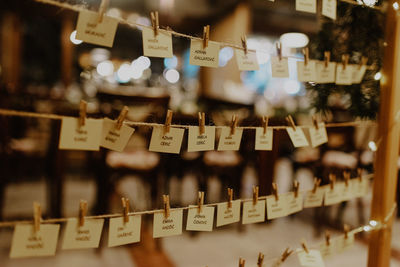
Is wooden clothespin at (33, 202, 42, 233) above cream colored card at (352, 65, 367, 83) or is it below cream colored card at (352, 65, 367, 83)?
below

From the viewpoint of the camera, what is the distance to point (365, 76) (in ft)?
5.01

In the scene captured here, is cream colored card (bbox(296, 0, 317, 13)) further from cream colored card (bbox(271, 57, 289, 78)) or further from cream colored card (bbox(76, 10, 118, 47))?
cream colored card (bbox(76, 10, 118, 47))

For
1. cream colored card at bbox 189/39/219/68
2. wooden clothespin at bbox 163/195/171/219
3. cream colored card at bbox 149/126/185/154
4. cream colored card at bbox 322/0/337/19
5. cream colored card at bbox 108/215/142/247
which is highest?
cream colored card at bbox 322/0/337/19

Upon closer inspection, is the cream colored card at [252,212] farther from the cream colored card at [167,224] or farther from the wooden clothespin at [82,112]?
the wooden clothespin at [82,112]

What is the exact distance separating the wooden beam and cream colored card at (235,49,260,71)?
59 cm

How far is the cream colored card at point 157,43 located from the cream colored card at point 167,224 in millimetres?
440

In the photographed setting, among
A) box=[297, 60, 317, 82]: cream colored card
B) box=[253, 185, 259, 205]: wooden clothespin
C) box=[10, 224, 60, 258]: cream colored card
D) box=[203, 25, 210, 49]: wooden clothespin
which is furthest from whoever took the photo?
box=[297, 60, 317, 82]: cream colored card

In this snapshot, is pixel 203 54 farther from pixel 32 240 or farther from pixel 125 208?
pixel 32 240

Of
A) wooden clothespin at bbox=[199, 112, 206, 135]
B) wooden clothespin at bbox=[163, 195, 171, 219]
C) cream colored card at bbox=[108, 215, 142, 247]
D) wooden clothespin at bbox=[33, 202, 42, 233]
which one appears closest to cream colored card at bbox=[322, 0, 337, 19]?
wooden clothespin at bbox=[199, 112, 206, 135]

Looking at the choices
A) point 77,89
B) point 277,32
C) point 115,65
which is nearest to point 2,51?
point 77,89

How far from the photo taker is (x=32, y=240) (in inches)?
30.0

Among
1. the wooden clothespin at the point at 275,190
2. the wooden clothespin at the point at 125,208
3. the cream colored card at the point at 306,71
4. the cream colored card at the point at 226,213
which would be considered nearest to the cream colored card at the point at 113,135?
the wooden clothespin at the point at 125,208

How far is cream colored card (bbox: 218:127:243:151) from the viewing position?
1.04 metres

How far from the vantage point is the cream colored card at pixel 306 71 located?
1.21 metres
